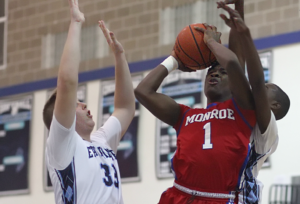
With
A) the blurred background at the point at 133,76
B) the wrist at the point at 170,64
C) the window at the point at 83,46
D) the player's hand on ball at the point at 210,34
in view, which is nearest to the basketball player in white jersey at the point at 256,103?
the player's hand on ball at the point at 210,34

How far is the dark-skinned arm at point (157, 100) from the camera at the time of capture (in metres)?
3.29

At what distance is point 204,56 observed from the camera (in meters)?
3.23

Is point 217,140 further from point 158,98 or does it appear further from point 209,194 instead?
point 158,98

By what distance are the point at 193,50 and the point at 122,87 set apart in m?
0.86

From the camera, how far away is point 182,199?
3109 millimetres

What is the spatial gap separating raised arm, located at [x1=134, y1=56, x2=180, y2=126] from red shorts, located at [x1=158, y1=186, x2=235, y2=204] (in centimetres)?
42

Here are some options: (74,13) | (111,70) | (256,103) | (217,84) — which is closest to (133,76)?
(111,70)

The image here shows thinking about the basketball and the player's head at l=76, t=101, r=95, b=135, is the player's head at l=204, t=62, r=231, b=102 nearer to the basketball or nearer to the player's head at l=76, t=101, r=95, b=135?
the basketball

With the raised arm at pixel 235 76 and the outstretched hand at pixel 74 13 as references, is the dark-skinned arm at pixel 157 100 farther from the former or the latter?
the outstretched hand at pixel 74 13

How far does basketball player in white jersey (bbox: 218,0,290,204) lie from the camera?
2.95 meters

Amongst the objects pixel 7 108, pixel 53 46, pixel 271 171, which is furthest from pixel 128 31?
pixel 271 171

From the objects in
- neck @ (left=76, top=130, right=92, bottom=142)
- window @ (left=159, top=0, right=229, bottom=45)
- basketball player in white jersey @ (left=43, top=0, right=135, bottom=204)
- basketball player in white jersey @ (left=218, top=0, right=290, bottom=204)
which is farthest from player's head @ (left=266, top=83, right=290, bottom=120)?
window @ (left=159, top=0, right=229, bottom=45)

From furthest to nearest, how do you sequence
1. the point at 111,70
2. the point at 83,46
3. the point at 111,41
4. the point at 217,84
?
1. the point at 83,46
2. the point at 111,70
3. the point at 111,41
4. the point at 217,84

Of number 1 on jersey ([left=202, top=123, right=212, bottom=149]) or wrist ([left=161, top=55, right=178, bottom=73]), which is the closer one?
number 1 on jersey ([left=202, top=123, right=212, bottom=149])
